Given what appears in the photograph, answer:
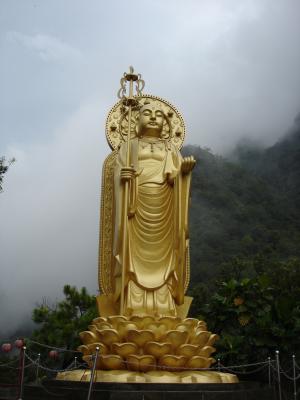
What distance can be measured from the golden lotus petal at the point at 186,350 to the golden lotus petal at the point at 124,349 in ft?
1.51

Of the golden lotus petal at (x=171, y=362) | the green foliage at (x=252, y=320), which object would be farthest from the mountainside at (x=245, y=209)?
the golden lotus petal at (x=171, y=362)

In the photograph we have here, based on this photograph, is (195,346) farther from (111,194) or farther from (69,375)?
(111,194)

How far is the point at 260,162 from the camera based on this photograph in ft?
112

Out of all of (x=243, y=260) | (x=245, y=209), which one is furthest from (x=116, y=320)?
(x=245, y=209)

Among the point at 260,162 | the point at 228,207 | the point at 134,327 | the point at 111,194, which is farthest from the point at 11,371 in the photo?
the point at 260,162

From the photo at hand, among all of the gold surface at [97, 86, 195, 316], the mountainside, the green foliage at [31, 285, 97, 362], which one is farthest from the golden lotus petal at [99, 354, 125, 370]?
the mountainside

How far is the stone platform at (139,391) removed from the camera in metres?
4.28

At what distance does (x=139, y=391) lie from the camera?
4.30 m

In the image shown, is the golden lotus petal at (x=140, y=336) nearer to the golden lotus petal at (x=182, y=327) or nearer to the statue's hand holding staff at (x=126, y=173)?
the golden lotus petal at (x=182, y=327)

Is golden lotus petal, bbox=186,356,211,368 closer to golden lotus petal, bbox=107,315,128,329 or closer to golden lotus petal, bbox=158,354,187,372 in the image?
golden lotus petal, bbox=158,354,187,372

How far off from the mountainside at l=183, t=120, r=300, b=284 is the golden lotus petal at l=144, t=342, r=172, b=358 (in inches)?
565

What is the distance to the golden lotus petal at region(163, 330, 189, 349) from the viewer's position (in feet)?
16.6

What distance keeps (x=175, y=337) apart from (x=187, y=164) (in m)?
2.32

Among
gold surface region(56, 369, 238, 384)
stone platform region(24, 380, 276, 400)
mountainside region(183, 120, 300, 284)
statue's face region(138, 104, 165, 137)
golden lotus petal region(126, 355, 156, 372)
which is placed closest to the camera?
stone platform region(24, 380, 276, 400)
